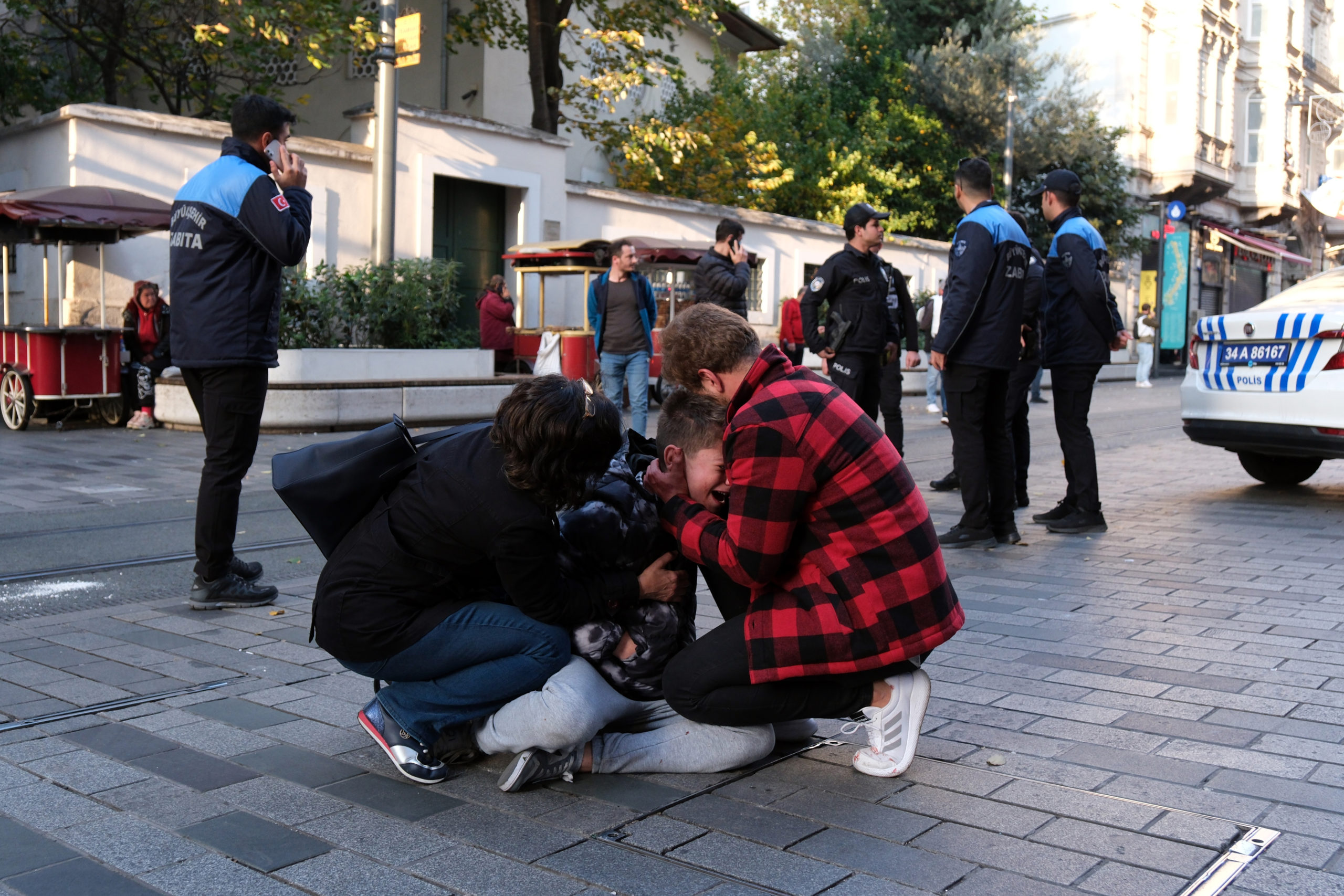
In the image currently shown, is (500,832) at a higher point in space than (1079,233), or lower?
lower

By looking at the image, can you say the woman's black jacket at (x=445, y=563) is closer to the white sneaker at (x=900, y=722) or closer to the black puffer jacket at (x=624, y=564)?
the black puffer jacket at (x=624, y=564)

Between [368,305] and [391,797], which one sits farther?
[368,305]

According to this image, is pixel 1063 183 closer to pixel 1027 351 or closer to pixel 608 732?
pixel 1027 351

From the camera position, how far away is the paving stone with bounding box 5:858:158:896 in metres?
2.57

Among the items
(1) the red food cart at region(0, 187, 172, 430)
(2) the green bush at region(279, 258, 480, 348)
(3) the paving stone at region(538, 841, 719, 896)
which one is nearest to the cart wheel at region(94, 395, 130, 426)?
(1) the red food cart at region(0, 187, 172, 430)

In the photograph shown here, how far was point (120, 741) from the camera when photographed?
352cm

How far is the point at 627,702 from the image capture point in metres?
3.35

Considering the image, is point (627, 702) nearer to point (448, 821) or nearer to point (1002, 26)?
point (448, 821)

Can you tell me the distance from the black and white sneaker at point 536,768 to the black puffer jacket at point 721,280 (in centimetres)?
672

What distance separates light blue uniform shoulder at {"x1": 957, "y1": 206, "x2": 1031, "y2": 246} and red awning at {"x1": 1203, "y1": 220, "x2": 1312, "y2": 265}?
35843mm

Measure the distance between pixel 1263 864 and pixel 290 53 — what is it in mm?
18953

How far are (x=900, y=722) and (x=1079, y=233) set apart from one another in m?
4.77

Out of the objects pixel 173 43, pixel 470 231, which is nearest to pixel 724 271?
pixel 470 231

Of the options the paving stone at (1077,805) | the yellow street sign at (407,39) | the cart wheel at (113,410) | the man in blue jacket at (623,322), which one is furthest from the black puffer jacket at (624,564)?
the yellow street sign at (407,39)
